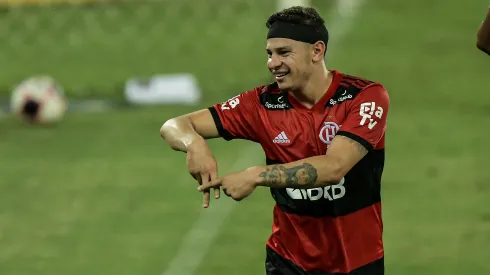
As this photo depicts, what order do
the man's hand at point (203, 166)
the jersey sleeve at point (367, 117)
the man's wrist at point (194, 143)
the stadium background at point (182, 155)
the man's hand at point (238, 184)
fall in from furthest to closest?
1. the stadium background at point (182, 155)
2. the jersey sleeve at point (367, 117)
3. the man's wrist at point (194, 143)
4. the man's hand at point (203, 166)
5. the man's hand at point (238, 184)

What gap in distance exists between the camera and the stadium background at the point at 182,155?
11195mm

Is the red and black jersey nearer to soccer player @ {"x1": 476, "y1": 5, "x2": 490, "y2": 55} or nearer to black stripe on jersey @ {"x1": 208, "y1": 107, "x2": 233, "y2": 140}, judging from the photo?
black stripe on jersey @ {"x1": 208, "y1": 107, "x2": 233, "y2": 140}

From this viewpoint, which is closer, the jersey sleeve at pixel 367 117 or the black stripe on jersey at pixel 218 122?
the jersey sleeve at pixel 367 117

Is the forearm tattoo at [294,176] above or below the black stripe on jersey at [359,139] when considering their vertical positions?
below

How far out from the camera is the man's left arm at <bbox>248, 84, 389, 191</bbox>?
636cm

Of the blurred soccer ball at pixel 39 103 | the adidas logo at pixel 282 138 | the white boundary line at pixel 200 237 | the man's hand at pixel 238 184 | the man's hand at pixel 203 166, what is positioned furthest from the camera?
the blurred soccer ball at pixel 39 103

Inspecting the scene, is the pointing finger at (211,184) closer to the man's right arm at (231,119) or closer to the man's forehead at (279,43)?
the man's right arm at (231,119)

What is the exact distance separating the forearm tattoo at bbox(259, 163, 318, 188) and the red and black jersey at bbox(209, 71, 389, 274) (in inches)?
28.4

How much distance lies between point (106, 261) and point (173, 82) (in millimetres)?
7298

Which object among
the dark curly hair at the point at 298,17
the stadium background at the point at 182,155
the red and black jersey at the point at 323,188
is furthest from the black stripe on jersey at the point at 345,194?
the stadium background at the point at 182,155

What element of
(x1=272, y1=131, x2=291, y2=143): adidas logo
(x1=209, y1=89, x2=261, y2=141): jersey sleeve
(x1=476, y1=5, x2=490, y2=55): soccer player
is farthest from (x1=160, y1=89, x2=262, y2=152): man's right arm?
(x1=476, y1=5, x2=490, y2=55): soccer player

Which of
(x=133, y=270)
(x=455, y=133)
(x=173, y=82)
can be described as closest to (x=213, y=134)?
(x=133, y=270)

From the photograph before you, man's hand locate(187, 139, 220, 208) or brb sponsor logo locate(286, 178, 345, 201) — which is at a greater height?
man's hand locate(187, 139, 220, 208)

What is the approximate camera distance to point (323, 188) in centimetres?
708
